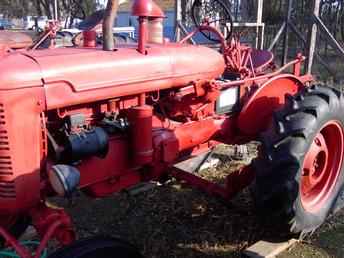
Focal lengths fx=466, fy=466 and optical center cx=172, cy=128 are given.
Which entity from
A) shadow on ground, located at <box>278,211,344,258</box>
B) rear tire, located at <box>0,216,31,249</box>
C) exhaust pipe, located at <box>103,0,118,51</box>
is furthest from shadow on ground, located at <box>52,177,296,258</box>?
exhaust pipe, located at <box>103,0,118,51</box>

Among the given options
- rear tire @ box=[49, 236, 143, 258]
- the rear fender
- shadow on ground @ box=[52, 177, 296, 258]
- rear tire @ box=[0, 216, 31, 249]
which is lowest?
shadow on ground @ box=[52, 177, 296, 258]

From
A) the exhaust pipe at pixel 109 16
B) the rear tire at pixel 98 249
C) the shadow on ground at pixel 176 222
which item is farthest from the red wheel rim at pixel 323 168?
the exhaust pipe at pixel 109 16

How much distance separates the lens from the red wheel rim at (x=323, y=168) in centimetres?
325

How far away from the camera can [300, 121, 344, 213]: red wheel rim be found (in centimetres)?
325

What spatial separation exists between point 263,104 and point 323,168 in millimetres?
653

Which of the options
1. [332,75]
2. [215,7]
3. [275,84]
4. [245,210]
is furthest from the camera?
[332,75]

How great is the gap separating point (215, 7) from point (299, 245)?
5.34 metres

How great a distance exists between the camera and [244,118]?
132 inches

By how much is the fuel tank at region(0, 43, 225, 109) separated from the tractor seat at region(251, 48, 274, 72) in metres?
0.82

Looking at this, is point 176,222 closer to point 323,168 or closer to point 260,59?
point 323,168

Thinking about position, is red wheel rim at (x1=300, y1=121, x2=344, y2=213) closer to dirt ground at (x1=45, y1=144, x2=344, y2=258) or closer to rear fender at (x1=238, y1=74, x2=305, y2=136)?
dirt ground at (x1=45, y1=144, x2=344, y2=258)

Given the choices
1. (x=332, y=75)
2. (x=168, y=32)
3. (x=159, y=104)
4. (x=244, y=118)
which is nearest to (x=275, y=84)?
(x=244, y=118)

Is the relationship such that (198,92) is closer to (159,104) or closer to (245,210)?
(159,104)

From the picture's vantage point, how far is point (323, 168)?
3.45 meters
